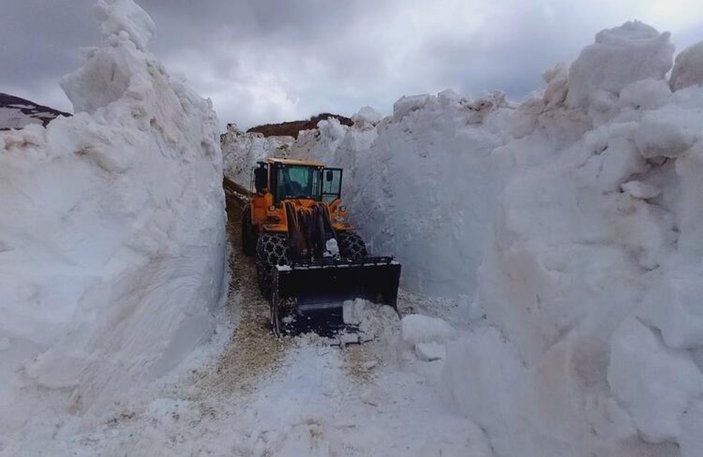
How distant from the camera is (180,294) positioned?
469cm

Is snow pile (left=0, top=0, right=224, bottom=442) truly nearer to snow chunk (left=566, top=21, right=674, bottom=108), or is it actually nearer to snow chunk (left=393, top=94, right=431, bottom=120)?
snow chunk (left=566, top=21, right=674, bottom=108)

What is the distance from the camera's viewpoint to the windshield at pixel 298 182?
7.64 m

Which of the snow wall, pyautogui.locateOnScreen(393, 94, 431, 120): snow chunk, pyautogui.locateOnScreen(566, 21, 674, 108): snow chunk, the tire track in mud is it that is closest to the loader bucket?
the tire track in mud

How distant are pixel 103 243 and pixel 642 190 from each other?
4.03 metres

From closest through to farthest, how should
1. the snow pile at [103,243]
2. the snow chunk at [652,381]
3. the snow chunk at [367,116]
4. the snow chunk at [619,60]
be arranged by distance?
the snow chunk at [652,381]
the snow chunk at [619,60]
the snow pile at [103,243]
the snow chunk at [367,116]

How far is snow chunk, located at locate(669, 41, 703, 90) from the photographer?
262 centimetres

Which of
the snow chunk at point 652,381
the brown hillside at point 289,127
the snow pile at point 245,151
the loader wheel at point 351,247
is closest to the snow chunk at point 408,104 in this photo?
the loader wheel at point 351,247

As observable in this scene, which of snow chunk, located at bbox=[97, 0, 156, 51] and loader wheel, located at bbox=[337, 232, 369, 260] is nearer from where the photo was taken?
snow chunk, located at bbox=[97, 0, 156, 51]

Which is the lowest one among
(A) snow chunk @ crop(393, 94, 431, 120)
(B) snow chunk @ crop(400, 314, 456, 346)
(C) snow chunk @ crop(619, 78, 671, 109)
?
(B) snow chunk @ crop(400, 314, 456, 346)

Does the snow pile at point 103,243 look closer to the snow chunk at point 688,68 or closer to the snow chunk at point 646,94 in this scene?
the snow chunk at point 646,94

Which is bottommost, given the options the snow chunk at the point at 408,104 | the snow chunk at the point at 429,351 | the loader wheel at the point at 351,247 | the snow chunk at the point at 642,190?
the snow chunk at the point at 429,351

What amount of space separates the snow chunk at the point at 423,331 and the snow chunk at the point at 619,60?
280cm

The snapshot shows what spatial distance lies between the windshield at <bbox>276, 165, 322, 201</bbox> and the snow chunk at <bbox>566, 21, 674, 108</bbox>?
5.13m

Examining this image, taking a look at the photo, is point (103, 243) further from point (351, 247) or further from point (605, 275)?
point (351, 247)
